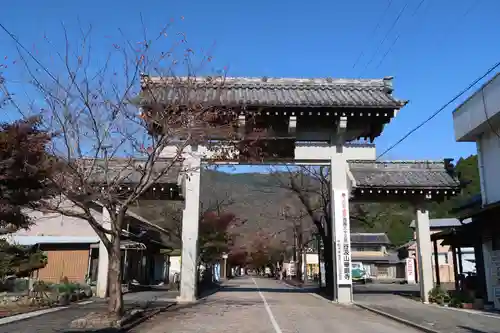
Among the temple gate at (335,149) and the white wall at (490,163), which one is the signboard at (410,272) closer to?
the temple gate at (335,149)

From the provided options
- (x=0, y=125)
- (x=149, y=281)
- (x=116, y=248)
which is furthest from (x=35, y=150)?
(x=149, y=281)

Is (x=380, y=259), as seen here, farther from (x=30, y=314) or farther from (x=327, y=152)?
(x=30, y=314)

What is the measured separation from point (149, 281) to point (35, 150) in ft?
99.9

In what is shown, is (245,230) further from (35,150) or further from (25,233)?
(35,150)

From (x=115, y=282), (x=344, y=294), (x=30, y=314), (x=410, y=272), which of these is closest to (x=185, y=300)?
(x=30, y=314)

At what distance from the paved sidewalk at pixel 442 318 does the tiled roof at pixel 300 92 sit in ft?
27.1

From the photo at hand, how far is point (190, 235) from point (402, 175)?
33.4 ft

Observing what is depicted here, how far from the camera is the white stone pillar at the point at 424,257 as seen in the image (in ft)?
65.6

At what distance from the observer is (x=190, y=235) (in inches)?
763

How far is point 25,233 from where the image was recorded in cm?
2802

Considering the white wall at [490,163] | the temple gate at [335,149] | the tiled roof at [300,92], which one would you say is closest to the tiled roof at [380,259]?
the temple gate at [335,149]

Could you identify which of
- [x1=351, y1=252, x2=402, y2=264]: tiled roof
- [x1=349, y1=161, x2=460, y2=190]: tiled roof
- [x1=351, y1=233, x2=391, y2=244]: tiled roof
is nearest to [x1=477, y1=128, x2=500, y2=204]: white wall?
[x1=349, y1=161, x2=460, y2=190]: tiled roof

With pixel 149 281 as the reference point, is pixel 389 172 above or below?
above

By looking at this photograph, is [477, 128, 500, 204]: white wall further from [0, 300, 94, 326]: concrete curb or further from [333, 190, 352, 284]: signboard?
[0, 300, 94, 326]: concrete curb
